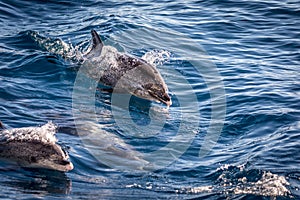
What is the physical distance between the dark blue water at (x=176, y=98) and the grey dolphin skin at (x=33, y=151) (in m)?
0.16

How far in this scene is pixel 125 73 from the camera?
14.9 metres

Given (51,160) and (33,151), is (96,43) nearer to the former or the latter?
(33,151)

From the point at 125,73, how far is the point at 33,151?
4.57 m

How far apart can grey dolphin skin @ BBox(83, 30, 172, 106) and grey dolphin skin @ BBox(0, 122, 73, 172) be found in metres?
3.73

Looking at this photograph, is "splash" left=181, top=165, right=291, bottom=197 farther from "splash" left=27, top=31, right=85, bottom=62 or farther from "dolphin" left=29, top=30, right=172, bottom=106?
"splash" left=27, top=31, right=85, bottom=62

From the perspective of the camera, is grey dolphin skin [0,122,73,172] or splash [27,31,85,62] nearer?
grey dolphin skin [0,122,73,172]

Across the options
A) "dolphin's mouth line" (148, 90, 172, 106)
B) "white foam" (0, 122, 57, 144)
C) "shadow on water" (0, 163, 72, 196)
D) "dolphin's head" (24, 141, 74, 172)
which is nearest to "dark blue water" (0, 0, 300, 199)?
"shadow on water" (0, 163, 72, 196)

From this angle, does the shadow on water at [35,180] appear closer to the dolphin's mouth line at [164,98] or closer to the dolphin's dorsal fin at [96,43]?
the dolphin's mouth line at [164,98]

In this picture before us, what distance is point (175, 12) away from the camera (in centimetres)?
2133

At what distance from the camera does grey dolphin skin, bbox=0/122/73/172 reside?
10664mm

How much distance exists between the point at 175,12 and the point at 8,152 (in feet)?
38.1

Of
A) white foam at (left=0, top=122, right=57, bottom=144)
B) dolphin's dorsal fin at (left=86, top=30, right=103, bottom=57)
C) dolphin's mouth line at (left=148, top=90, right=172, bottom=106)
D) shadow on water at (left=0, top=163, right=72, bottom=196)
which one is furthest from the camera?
dolphin's dorsal fin at (left=86, top=30, right=103, bottom=57)

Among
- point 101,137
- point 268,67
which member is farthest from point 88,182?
point 268,67

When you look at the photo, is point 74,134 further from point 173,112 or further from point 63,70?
point 63,70
